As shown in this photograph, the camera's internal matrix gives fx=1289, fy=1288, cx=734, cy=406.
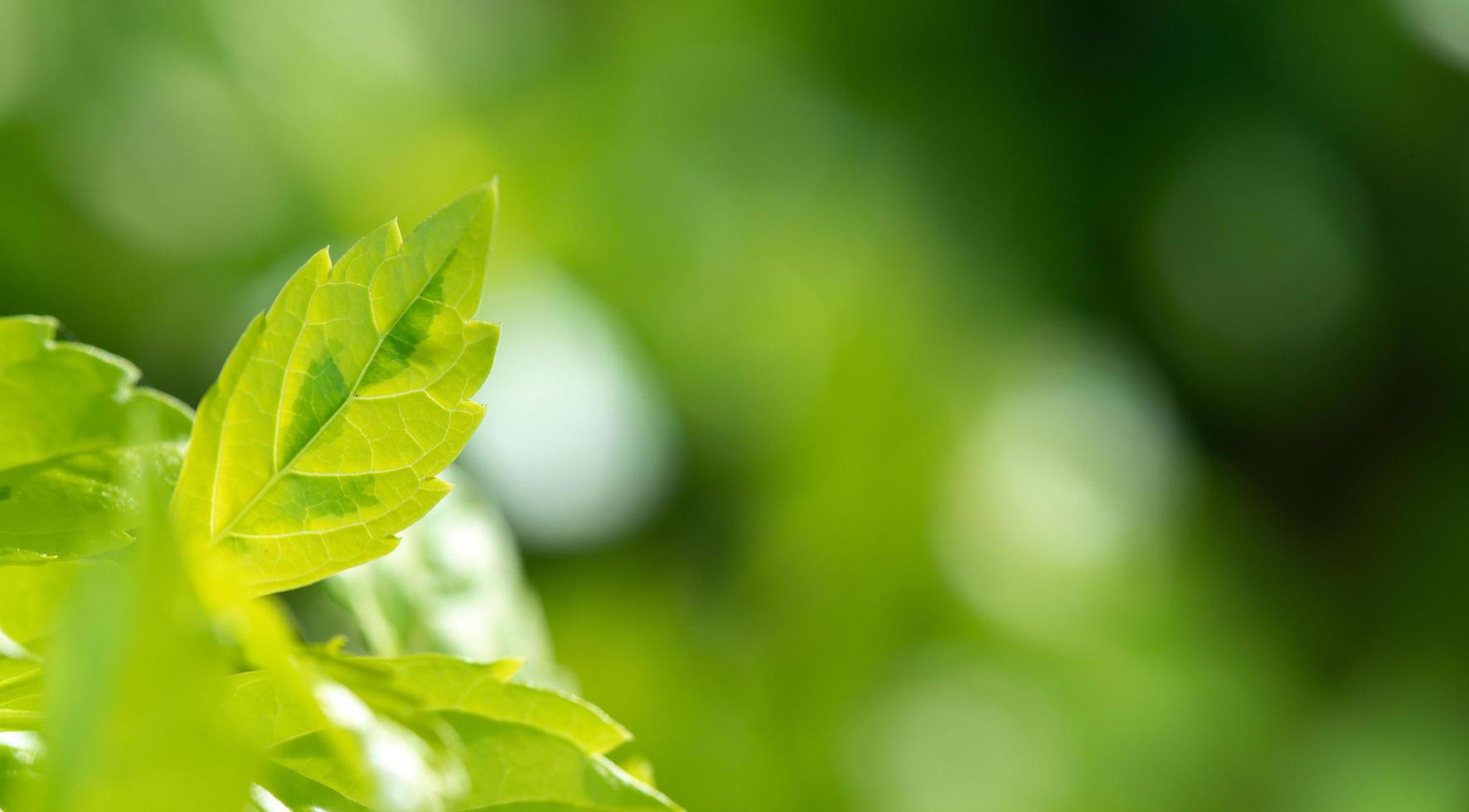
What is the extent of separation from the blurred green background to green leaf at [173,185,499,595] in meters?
0.63

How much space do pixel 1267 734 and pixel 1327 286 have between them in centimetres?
50

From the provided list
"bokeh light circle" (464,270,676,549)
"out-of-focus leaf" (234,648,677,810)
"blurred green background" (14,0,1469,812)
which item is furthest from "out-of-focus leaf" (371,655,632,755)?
"bokeh light circle" (464,270,676,549)

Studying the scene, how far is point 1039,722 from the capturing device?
3.38 ft

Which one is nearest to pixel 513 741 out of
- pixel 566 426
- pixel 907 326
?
pixel 566 426

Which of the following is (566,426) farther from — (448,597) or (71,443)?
(71,443)

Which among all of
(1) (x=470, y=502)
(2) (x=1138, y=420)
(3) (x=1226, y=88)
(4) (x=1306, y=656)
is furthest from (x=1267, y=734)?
(1) (x=470, y=502)

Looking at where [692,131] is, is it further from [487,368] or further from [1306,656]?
[487,368]

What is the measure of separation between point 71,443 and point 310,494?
0.12 ft

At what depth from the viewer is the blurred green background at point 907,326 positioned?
92 centimetres

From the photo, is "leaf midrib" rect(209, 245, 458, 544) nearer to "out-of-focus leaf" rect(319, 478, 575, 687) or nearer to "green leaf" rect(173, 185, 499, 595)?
"green leaf" rect(173, 185, 499, 595)

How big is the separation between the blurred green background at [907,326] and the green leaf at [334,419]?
626 millimetres

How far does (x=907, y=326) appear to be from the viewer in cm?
112

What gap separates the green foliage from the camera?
0.14 metres

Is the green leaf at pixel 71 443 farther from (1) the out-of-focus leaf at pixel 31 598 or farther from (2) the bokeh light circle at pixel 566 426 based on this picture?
(2) the bokeh light circle at pixel 566 426
